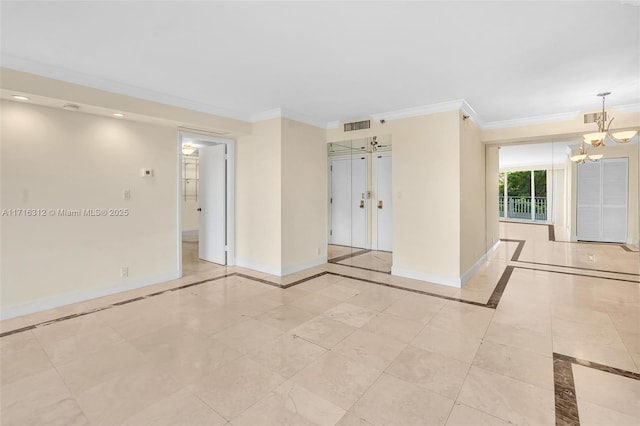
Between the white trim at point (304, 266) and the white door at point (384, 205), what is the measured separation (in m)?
1.77

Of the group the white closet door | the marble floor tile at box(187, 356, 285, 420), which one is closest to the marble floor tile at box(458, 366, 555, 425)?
the marble floor tile at box(187, 356, 285, 420)

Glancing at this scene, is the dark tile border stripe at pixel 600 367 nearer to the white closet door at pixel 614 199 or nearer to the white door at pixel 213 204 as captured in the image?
the white door at pixel 213 204

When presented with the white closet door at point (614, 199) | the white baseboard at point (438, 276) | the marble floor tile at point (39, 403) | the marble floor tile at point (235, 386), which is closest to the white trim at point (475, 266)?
the white baseboard at point (438, 276)

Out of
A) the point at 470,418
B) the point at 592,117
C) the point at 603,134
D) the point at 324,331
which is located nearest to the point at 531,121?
the point at 592,117

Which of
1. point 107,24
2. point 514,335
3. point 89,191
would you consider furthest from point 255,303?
point 107,24

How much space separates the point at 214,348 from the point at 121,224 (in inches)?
100

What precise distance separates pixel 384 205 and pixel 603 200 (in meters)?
5.62

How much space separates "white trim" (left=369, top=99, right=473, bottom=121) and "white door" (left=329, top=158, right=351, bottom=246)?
223 centimetres

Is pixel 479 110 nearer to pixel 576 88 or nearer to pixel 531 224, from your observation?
pixel 576 88

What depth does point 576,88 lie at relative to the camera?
12.1 ft

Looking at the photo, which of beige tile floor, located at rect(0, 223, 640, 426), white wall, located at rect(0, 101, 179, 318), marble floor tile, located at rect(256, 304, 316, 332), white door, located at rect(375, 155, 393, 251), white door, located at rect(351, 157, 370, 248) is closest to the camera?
beige tile floor, located at rect(0, 223, 640, 426)

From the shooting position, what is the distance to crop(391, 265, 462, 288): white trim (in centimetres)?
440

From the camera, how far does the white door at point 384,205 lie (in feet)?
22.2

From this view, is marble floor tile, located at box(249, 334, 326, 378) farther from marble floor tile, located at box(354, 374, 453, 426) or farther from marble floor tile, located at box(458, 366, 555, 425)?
marble floor tile, located at box(458, 366, 555, 425)
